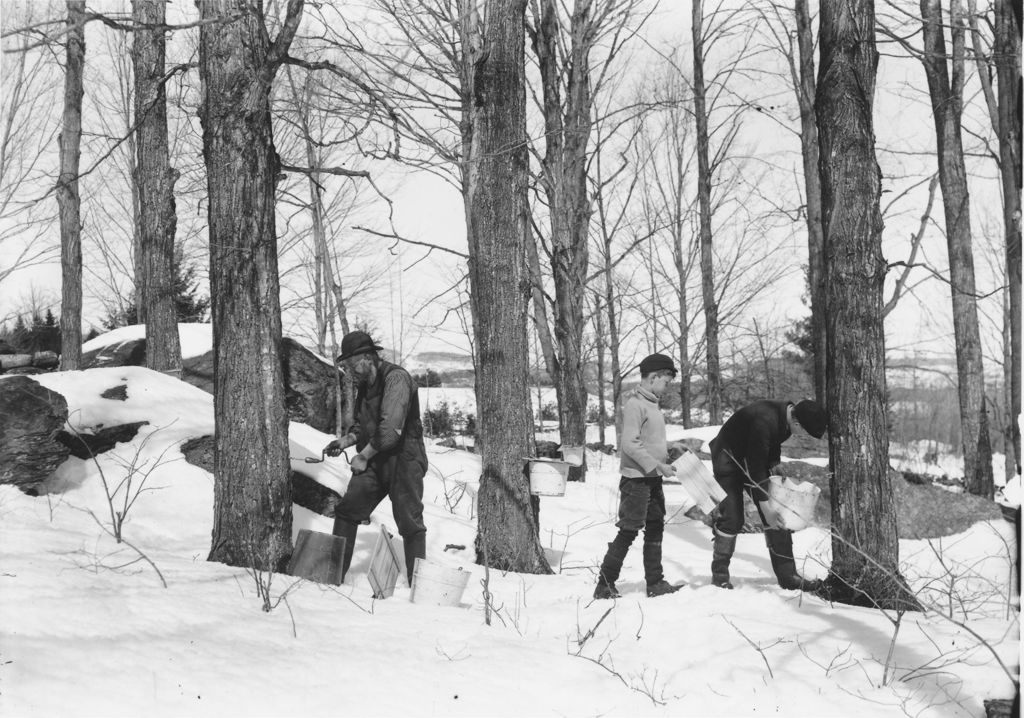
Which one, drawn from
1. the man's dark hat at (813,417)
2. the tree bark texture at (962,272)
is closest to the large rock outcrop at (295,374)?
the man's dark hat at (813,417)

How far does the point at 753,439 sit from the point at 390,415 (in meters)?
2.37

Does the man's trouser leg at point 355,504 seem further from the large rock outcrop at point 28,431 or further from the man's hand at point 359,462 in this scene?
the large rock outcrop at point 28,431

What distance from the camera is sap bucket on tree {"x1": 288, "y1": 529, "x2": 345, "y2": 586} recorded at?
4.74m

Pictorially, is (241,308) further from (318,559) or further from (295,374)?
(295,374)

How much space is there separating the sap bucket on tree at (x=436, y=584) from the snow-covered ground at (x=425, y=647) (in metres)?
A: 0.17

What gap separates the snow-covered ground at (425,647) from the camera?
9.32 ft

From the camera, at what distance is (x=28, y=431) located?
5.83m

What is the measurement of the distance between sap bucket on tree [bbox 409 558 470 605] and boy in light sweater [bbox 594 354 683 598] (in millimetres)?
1010

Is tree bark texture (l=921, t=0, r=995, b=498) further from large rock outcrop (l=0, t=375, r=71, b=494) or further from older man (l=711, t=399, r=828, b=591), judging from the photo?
large rock outcrop (l=0, t=375, r=71, b=494)

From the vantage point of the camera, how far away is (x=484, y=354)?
6.02 meters

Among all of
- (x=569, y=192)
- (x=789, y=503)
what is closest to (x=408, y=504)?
(x=789, y=503)

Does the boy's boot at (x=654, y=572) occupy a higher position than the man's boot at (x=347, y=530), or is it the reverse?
the man's boot at (x=347, y=530)

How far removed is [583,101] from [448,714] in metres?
11.5

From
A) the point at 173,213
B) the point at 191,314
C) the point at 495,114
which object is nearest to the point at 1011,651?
the point at 495,114
